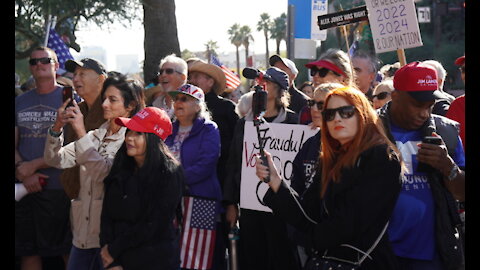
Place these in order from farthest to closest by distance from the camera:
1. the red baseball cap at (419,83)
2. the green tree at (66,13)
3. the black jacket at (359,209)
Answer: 1. the green tree at (66,13)
2. the red baseball cap at (419,83)
3. the black jacket at (359,209)

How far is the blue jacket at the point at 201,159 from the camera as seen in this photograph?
601cm

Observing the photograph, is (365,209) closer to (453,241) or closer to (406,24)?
(453,241)

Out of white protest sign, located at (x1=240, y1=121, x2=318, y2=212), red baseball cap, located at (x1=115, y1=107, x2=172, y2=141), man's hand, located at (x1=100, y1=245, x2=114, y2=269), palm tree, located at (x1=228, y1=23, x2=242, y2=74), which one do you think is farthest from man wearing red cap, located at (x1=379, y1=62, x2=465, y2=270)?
palm tree, located at (x1=228, y1=23, x2=242, y2=74)

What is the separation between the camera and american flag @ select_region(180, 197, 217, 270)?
6.01 meters

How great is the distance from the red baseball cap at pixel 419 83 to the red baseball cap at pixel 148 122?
170 cm

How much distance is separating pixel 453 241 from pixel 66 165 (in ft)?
9.63

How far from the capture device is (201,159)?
6.04m

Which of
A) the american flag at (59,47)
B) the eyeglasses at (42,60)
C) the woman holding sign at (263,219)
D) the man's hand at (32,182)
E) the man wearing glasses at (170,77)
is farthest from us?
the american flag at (59,47)

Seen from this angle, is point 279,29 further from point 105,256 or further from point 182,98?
point 105,256

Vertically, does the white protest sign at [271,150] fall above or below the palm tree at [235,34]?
below

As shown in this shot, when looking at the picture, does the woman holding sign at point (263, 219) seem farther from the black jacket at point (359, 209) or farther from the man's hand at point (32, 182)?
the black jacket at point (359, 209)

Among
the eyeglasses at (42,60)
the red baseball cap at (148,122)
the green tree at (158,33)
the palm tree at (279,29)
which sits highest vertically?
the palm tree at (279,29)

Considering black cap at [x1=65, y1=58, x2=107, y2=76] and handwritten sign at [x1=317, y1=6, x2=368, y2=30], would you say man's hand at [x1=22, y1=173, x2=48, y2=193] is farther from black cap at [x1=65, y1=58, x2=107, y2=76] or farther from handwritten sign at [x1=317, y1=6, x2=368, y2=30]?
handwritten sign at [x1=317, y1=6, x2=368, y2=30]

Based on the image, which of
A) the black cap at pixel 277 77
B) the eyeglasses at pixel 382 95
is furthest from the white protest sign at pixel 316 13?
the black cap at pixel 277 77
